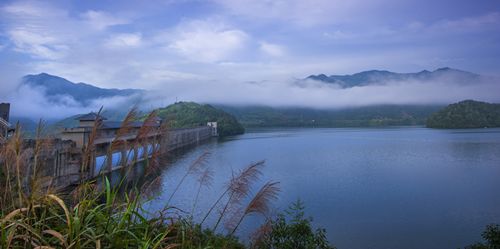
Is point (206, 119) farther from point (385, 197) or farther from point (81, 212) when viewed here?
point (81, 212)

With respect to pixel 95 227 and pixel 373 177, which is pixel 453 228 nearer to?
pixel 373 177

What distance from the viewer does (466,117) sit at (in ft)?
393

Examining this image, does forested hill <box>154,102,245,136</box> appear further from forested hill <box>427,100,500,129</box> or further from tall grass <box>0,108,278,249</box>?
tall grass <box>0,108,278,249</box>

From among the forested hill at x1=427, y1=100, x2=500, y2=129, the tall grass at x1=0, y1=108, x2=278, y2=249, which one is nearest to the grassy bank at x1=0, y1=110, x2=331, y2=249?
the tall grass at x1=0, y1=108, x2=278, y2=249

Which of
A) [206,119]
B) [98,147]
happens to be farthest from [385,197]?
[206,119]

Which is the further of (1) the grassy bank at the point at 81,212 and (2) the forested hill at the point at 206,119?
(2) the forested hill at the point at 206,119

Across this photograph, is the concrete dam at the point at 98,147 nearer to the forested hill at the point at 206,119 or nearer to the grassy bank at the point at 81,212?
the grassy bank at the point at 81,212

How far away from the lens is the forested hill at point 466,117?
119 meters

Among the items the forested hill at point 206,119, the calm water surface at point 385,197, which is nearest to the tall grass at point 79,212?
the calm water surface at point 385,197

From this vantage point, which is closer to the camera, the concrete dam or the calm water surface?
the concrete dam

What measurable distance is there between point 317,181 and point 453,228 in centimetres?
1251

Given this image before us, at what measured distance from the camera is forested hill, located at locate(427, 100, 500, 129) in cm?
11938

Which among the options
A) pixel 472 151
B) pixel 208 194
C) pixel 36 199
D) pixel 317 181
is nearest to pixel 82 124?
pixel 208 194

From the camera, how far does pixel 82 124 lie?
109 feet
